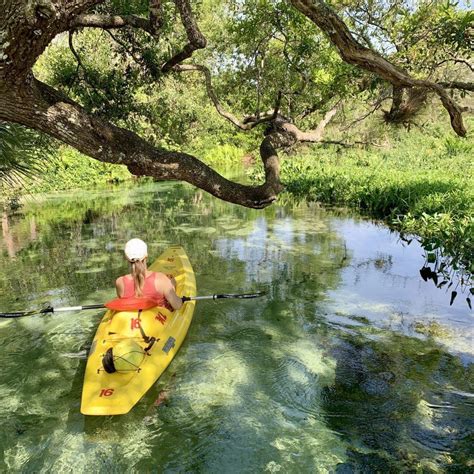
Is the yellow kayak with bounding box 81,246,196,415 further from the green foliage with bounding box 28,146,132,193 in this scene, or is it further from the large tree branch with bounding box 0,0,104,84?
the green foliage with bounding box 28,146,132,193

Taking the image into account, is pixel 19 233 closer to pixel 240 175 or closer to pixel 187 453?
pixel 187 453

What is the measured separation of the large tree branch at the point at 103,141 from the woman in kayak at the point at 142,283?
2.75ft

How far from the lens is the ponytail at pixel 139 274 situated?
426 centimetres

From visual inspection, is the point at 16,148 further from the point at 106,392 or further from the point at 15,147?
the point at 106,392

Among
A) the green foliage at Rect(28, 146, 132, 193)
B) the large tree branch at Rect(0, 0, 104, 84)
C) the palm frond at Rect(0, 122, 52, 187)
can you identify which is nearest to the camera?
the large tree branch at Rect(0, 0, 104, 84)

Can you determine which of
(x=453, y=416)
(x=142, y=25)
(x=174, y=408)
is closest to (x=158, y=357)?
(x=174, y=408)

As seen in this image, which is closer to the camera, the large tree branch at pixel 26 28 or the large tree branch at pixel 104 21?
the large tree branch at pixel 26 28

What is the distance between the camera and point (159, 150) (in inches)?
144

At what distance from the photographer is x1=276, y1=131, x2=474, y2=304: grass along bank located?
6.93 m

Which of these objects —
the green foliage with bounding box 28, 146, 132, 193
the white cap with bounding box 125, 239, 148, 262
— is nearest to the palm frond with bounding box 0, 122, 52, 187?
the white cap with bounding box 125, 239, 148, 262

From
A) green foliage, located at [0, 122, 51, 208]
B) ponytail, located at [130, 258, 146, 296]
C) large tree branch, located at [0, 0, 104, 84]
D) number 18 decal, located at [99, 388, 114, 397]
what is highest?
large tree branch, located at [0, 0, 104, 84]

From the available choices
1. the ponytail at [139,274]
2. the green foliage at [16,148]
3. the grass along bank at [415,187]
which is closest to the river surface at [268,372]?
the grass along bank at [415,187]

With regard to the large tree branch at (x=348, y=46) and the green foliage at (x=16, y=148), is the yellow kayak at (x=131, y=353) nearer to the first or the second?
the green foliage at (x=16, y=148)

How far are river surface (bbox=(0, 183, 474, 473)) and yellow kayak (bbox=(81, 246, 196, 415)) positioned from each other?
0.23 metres
